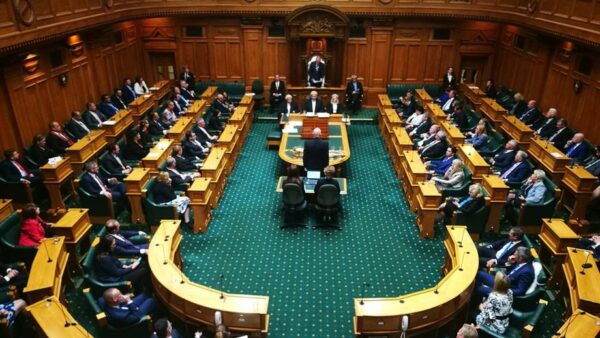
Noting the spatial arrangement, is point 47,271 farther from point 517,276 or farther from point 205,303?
point 517,276

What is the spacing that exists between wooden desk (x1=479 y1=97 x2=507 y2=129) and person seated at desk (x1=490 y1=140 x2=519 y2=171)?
92.8 inches

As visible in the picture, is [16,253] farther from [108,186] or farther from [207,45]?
[207,45]

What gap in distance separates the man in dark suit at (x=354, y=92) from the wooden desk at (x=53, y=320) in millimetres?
11277

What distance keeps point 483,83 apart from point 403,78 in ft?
9.45

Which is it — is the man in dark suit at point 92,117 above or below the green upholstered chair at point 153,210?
above

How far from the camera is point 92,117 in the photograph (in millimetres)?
11242

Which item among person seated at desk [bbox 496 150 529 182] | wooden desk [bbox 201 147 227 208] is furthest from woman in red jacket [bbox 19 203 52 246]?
person seated at desk [bbox 496 150 529 182]

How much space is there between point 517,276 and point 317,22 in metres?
10.8

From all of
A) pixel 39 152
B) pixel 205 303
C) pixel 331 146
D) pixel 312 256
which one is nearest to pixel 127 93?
pixel 39 152

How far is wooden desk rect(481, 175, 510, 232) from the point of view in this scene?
7.79 metres

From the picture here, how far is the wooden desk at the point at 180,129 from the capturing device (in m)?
10.4

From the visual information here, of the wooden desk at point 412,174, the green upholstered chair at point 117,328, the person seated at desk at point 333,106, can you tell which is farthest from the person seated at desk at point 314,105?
the green upholstered chair at point 117,328

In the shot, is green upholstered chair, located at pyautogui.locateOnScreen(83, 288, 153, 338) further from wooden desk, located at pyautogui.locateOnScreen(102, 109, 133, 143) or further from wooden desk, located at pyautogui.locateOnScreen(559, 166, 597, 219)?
wooden desk, located at pyautogui.locateOnScreen(559, 166, 597, 219)

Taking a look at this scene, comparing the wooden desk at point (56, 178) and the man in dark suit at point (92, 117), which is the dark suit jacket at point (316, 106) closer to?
the man in dark suit at point (92, 117)
